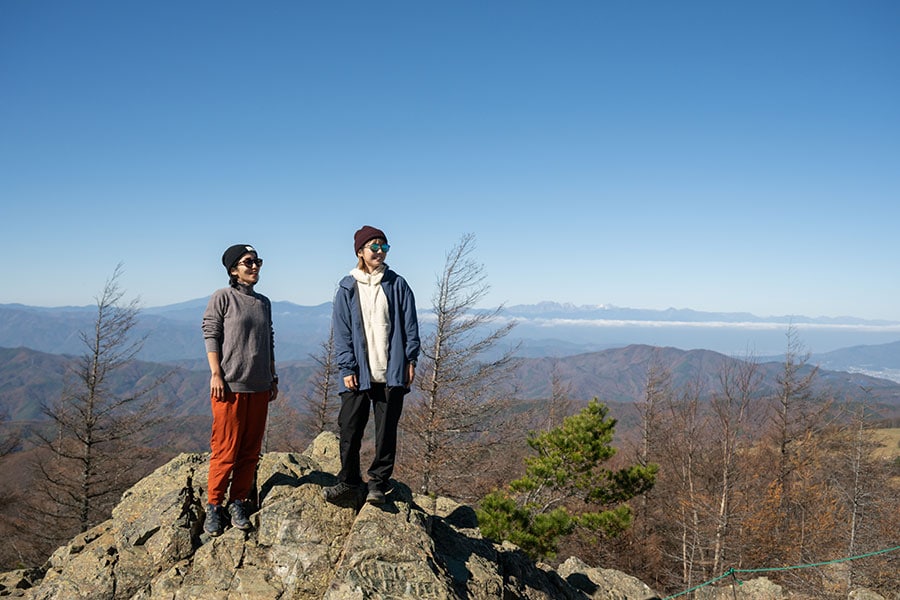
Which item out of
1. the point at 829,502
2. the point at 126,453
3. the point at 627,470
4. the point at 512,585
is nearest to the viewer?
the point at 512,585

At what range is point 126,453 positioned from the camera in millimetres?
19641

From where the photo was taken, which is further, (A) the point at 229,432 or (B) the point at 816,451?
(B) the point at 816,451

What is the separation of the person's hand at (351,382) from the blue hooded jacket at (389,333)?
4cm

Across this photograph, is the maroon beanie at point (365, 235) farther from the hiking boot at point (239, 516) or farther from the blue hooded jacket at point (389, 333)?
the hiking boot at point (239, 516)

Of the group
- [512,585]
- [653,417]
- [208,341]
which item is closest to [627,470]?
[512,585]

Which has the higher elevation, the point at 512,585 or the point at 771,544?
the point at 512,585

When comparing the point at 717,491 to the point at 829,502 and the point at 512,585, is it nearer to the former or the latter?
the point at 829,502

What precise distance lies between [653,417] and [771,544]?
7.35 meters

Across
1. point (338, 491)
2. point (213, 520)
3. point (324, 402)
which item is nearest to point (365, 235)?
point (338, 491)

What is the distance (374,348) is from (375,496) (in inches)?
57.7

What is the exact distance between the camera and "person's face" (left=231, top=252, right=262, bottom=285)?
4.56m

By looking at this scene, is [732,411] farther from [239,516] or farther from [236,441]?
[236,441]

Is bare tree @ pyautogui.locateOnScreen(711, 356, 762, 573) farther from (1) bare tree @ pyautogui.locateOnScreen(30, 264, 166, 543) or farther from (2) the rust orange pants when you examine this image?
(1) bare tree @ pyautogui.locateOnScreen(30, 264, 166, 543)

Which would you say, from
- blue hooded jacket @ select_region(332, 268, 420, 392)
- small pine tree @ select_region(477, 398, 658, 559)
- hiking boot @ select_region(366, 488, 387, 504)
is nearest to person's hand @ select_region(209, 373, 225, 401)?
blue hooded jacket @ select_region(332, 268, 420, 392)
